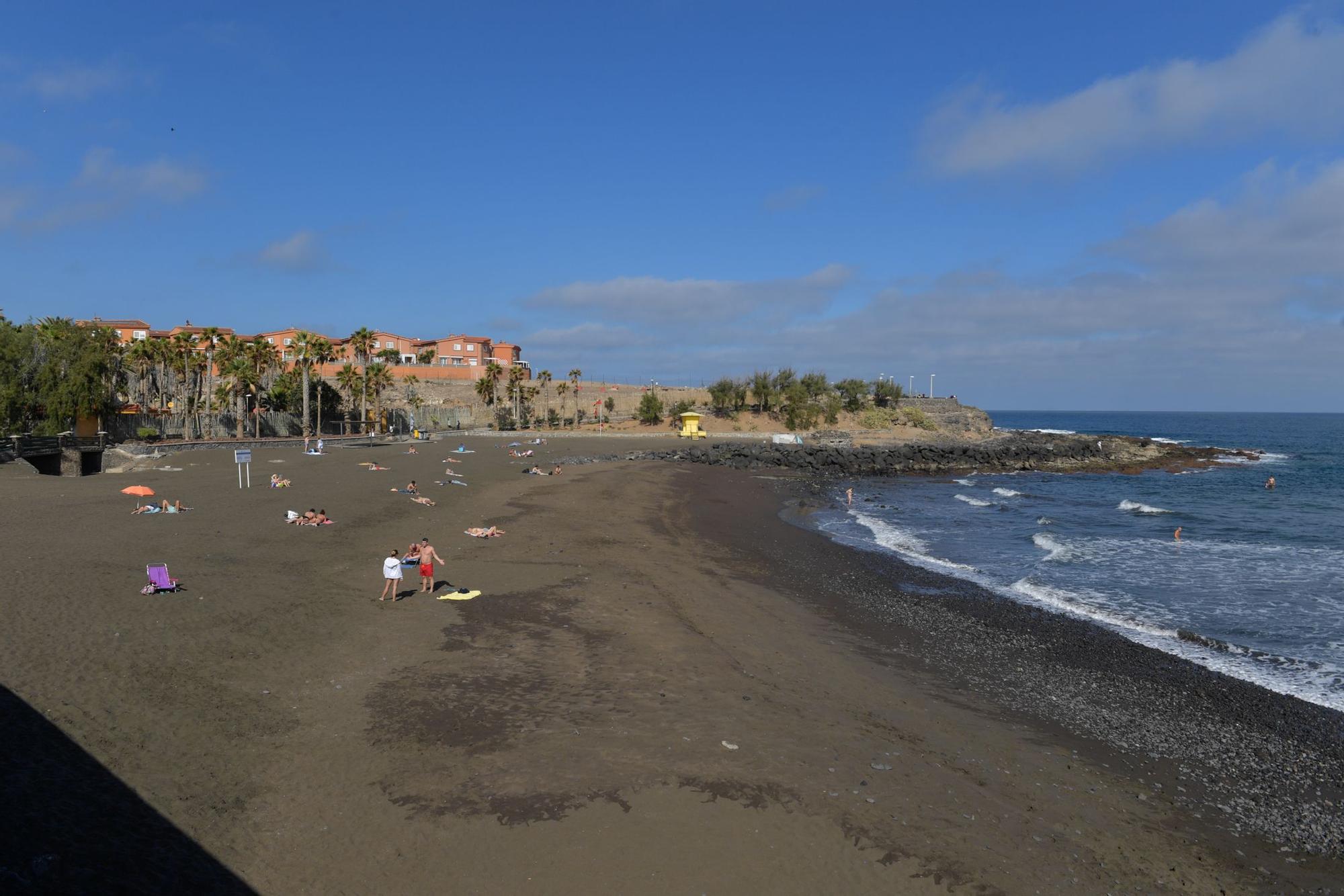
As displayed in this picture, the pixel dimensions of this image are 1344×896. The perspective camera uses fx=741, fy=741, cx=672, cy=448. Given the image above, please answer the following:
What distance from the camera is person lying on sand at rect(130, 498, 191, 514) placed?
21141mm

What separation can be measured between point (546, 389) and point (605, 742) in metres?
77.5

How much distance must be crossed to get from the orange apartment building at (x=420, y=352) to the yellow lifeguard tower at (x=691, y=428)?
2284cm

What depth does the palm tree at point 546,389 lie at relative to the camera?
270 ft

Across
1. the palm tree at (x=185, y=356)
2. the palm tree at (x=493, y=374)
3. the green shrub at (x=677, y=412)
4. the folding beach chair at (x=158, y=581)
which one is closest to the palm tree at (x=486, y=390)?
A: the palm tree at (x=493, y=374)

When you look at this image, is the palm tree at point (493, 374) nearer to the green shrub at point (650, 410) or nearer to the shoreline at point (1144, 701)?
the green shrub at point (650, 410)

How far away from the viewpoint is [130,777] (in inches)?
273

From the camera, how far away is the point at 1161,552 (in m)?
23.8

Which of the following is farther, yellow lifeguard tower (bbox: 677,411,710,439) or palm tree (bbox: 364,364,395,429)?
yellow lifeguard tower (bbox: 677,411,710,439)

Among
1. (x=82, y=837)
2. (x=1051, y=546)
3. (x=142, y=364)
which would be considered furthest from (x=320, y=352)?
(x=82, y=837)

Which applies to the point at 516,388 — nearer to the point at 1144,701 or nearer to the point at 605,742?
the point at 1144,701

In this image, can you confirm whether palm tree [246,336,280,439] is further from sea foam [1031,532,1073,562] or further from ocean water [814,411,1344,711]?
sea foam [1031,532,1073,562]

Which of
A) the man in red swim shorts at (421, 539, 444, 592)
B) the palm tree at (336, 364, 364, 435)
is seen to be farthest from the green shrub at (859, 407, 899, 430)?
the man in red swim shorts at (421, 539, 444, 592)

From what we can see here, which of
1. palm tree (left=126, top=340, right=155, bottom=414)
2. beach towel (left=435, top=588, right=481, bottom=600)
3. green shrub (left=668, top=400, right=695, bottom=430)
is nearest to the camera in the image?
beach towel (left=435, top=588, right=481, bottom=600)

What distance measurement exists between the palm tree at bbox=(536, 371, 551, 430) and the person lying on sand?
60364 mm
